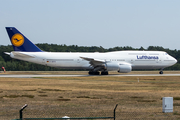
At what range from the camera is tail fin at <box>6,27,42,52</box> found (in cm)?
4956

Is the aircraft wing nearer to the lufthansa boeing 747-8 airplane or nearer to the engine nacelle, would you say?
the lufthansa boeing 747-8 airplane

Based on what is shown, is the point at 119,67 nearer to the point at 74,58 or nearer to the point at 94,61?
the point at 94,61

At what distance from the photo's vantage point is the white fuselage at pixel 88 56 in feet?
163

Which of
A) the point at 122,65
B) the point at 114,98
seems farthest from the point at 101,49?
the point at 114,98

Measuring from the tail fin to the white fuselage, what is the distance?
1276mm

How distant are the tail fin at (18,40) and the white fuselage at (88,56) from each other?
50.2 inches

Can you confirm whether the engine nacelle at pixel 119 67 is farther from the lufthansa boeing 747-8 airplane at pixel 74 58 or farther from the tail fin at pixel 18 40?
the tail fin at pixel 18 40

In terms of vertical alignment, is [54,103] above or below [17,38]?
below

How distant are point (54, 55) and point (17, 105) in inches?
1312

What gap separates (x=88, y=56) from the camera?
52281 mm

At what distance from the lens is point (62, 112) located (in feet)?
48.4

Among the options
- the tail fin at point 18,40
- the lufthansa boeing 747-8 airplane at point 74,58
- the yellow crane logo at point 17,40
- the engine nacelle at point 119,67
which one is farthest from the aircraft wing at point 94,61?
the yellow crane logo at point 17,40

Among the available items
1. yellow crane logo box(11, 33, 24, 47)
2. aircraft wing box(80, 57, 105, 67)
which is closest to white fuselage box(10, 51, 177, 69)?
aircraft wing box(80, 57, 105, 67)

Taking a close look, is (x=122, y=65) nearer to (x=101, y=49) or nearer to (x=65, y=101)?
(x=65, y=101)
